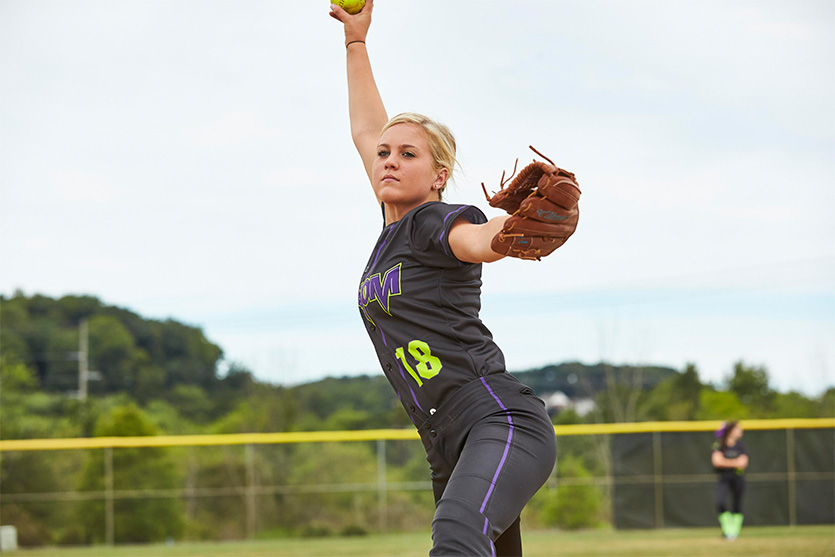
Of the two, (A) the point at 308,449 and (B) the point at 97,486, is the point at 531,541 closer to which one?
(A) the point at 308,449

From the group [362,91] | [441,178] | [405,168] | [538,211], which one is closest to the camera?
[538,211]

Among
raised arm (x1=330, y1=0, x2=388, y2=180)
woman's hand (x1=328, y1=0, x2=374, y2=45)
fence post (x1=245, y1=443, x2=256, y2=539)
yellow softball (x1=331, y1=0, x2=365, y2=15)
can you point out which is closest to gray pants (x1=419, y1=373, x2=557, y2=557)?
raised arm (x1=330, y1=0, x2=388, y2=180)

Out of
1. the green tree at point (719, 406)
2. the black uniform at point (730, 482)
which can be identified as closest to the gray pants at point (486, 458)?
the black uniform at point (730, 482)

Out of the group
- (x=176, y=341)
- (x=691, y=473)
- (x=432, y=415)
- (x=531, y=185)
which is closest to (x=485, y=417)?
(x=432, y=415)

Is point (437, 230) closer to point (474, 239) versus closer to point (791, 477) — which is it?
point (474, 239)

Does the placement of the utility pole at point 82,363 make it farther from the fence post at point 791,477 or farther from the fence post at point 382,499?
the fence post at point 791,477

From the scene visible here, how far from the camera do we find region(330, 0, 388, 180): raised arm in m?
3.29

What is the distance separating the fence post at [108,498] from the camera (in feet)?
41.1

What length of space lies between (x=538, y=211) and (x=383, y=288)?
0.65 meters

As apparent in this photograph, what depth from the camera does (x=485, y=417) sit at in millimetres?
2273

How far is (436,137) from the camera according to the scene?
8.79ft

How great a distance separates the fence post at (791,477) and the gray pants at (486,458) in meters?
12.7

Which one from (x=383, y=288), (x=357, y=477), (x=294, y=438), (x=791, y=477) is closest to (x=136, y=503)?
(x=294, y=438)

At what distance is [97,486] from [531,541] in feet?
21.6
